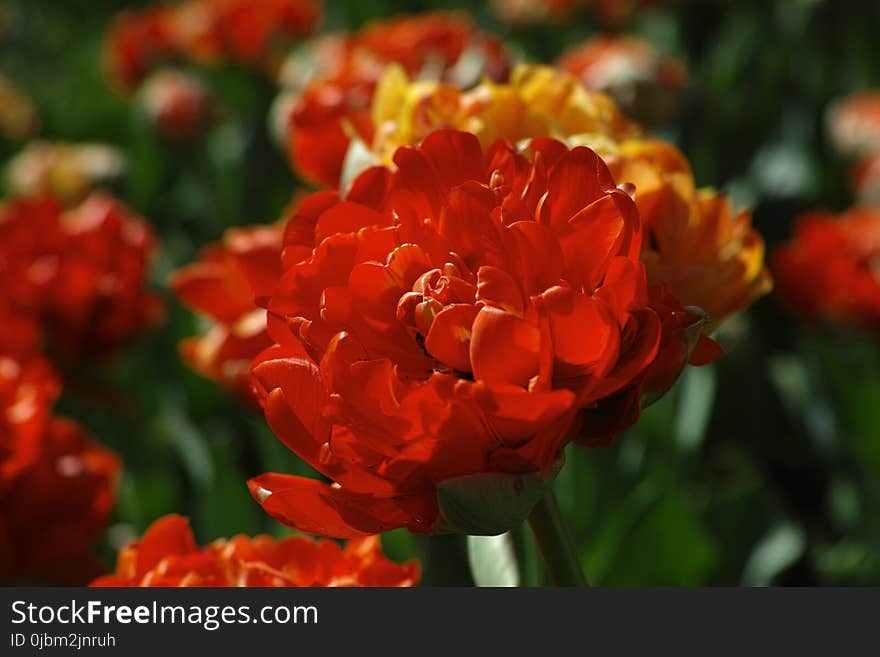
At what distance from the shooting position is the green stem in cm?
42

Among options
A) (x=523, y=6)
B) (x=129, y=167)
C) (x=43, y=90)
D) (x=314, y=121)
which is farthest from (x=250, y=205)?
(x=43, y=90)

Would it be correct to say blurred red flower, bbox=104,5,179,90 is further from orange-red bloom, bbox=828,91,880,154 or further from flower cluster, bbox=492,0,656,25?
orange-red bloom, bbox=828,91,880,154

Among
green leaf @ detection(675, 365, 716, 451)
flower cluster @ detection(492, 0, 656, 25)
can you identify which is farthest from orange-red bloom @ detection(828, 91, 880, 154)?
green leaf @ detection(675, 365, 716, 451)

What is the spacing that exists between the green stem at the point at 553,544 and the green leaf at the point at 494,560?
0.20 feet

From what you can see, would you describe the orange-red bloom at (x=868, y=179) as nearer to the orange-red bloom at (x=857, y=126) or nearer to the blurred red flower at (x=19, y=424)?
the orange-red bloom at (x=857, y=126)

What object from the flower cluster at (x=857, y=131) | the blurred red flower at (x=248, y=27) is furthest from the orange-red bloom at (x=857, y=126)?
the blurred red flower at (x=248, y=27)

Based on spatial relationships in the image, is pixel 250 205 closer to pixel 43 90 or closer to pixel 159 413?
pixel 159 413

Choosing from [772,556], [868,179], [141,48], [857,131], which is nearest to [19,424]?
[772,556]

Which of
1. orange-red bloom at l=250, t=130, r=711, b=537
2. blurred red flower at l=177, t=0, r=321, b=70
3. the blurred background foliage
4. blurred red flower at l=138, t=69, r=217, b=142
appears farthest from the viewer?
blurred red flower at l=177, t=0, r=321, b=70

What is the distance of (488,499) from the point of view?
373 mm

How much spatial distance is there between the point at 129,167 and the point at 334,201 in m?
1.18

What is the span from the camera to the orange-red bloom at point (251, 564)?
0.47m

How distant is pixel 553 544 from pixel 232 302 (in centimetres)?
37

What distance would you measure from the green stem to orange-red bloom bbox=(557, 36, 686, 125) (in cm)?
66
